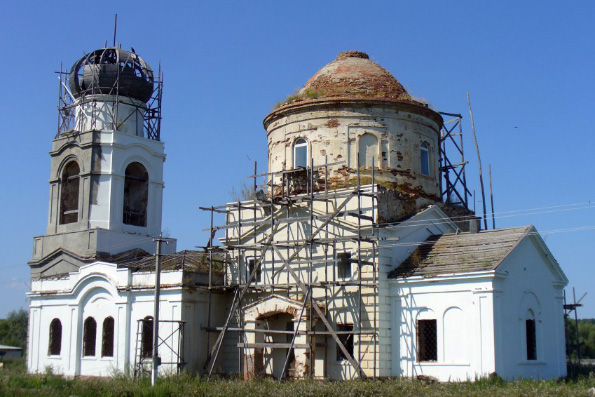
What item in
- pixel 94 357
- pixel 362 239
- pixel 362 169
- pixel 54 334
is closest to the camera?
pixel 362 239

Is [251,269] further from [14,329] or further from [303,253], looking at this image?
[14,329]

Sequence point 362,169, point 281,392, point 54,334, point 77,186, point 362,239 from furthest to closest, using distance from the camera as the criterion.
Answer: point 77,186, point 54,334, point 362,169, point 362,239, point 281,392

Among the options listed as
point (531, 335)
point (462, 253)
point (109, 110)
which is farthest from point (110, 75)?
point (531, 335)

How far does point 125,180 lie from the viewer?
31.8m

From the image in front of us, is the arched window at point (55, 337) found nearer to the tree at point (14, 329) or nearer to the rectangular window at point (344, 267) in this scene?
the rectangular window at point (344, 267)

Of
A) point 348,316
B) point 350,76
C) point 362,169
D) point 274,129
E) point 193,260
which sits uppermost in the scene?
point 350,76

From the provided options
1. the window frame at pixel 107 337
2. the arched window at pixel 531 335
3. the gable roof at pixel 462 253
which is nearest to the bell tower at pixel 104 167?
the window frame at pixel 107 337

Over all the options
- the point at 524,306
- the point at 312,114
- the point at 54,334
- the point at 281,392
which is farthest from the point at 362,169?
the point at 54,334

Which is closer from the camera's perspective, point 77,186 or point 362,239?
point 362,239

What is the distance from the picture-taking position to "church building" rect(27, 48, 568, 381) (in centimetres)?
2216

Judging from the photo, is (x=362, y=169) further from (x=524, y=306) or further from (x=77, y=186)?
(x=77, y=186)

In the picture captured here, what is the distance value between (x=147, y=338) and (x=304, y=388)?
9.95 meters

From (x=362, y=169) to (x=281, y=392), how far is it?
10.3 m

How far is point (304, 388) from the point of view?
18.2 metres
